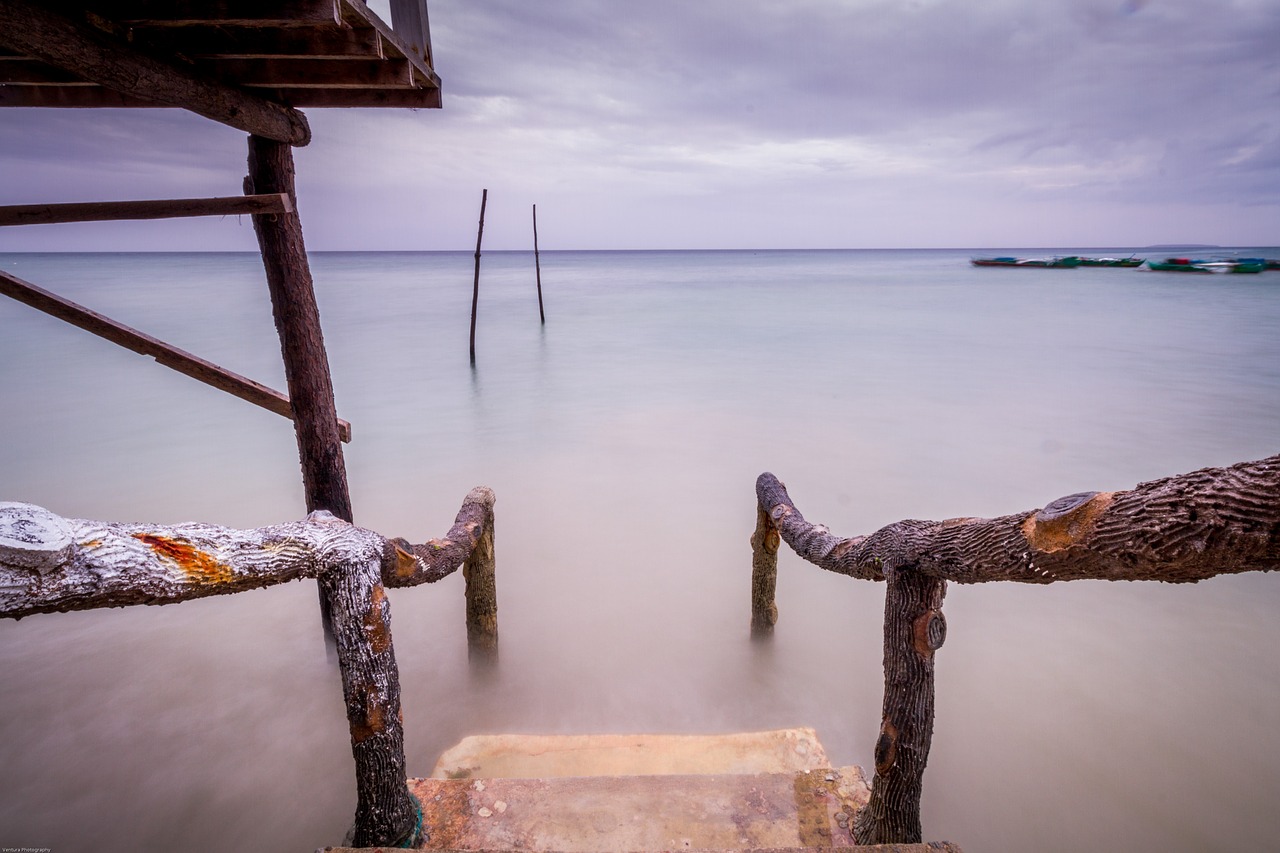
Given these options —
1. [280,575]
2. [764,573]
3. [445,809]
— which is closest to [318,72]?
[280,575]

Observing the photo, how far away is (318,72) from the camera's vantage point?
9.26 ft

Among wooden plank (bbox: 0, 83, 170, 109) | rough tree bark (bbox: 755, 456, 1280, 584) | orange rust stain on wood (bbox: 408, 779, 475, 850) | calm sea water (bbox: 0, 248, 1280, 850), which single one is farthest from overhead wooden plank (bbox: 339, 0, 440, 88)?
calm sea water (bbox: 0, 248, 1280, 850)

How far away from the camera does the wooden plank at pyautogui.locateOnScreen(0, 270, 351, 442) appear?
350 cm

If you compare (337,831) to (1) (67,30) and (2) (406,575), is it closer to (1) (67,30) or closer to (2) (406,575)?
(2) (406,575)

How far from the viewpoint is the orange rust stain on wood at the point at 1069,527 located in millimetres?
1286

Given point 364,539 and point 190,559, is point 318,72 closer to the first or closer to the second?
point 364,539

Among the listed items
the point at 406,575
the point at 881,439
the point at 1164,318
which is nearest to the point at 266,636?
the point at 406,575

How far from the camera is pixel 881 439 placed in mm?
9719

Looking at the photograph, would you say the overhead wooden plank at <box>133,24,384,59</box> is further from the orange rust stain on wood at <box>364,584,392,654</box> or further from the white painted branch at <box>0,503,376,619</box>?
the orange rust stain on wood at <box>364,584,392,654</box>

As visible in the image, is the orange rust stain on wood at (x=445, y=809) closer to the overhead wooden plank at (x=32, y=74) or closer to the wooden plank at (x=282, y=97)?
the wooden plank at (x=282, y=97)

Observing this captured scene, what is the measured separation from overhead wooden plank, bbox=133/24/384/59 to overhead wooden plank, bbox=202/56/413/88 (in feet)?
0.82

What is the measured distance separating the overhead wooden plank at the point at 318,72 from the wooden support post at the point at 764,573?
9.99ft

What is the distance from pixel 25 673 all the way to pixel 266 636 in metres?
1.34

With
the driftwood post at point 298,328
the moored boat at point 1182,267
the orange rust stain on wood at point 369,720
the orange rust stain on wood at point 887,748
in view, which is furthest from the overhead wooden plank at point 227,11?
the moored boat at point 1182,267
